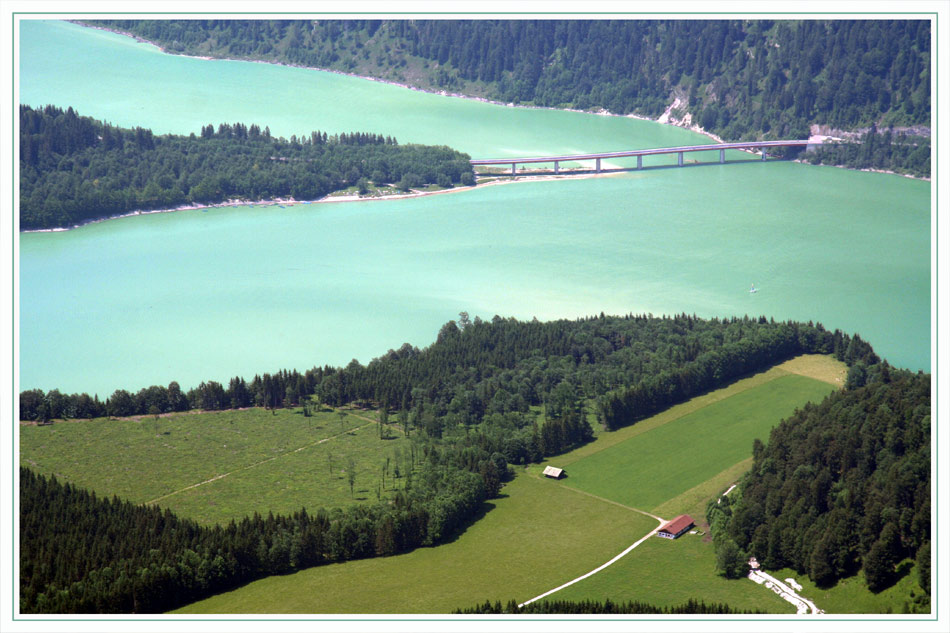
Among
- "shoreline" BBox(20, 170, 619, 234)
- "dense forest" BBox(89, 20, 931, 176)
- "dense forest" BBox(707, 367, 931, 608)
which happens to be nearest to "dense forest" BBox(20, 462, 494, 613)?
"dense forest" BBox(707, 367, 931, 608)

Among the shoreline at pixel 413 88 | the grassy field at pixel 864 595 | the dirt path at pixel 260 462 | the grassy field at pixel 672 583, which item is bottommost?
the grassy field at pixel 672 583

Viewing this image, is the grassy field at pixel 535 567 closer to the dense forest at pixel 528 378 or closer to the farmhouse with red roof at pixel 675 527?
the farmhouse with red roof at pixel 675 527

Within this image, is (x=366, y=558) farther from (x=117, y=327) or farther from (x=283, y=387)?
(x=117, y=327)

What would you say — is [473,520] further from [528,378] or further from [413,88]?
[413,88]

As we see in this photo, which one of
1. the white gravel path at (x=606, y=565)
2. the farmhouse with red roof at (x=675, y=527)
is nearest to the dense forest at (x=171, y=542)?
the white gravel path at (x=606, y=565)

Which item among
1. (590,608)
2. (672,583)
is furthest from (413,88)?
(590,608)

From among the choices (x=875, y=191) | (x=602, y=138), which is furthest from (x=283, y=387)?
(x=602, y=138)
